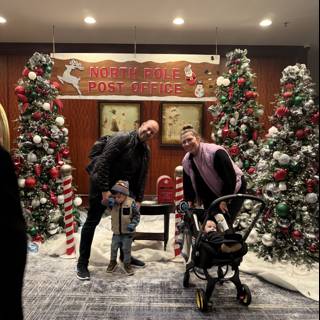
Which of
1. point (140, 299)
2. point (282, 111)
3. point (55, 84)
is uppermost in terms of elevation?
point (55, 84)

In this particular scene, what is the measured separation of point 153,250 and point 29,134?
2.12 m

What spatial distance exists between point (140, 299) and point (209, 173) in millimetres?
1226

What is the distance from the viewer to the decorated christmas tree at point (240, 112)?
4.78 m

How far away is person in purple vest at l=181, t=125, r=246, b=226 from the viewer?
2885 millimetres

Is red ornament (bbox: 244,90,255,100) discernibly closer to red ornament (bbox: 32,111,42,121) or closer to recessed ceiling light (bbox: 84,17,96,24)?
recessed ceiling light (bbox: 84,17,96,24)

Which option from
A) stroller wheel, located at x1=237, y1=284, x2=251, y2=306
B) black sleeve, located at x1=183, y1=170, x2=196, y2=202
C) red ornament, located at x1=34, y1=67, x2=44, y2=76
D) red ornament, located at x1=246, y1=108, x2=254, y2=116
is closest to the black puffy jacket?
black sleeve, located at x1=183, y1=170, x2=196, y2=202

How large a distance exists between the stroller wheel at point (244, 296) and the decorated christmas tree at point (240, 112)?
2016 millimetres

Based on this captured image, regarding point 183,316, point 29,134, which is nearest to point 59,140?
point 29,134

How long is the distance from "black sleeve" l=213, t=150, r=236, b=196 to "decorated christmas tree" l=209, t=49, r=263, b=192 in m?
1.87

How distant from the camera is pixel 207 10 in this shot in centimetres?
455

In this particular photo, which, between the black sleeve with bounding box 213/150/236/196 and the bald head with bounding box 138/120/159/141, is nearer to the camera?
the black sleeve with bounding box 213/150/236/196

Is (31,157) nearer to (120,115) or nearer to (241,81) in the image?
(120,115)

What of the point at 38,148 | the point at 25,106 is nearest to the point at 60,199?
the point at 38,148

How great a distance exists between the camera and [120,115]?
6305mm
